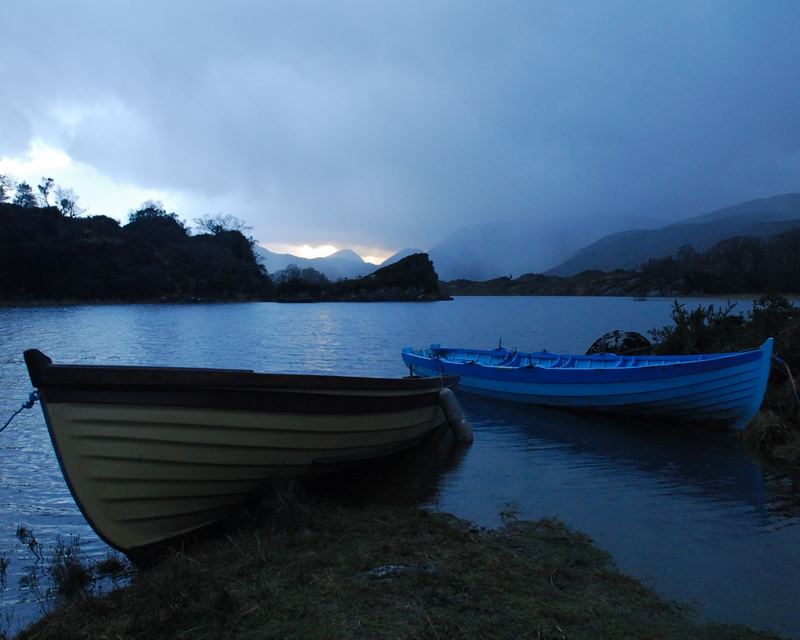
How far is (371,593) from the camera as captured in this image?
4555 millimetres

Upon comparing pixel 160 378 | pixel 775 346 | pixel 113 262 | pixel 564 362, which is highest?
pixel 113 262

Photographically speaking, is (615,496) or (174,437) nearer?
(174,437)

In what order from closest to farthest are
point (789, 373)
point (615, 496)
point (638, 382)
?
1. point (615, 496)
2. point (789, 373)
3. point (638, 382)

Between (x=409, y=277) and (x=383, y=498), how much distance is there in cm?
15461

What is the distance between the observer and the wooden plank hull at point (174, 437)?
540cm

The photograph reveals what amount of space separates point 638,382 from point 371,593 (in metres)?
11.6

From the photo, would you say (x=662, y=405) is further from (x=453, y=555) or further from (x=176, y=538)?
(x=176, y=538)

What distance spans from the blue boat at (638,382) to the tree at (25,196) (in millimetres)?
130716

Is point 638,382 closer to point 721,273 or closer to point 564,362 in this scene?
point 564,362

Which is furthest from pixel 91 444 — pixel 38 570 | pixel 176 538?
pixel 38 570

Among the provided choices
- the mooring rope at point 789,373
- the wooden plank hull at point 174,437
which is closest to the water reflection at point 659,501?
the mooring rope at point 789,373

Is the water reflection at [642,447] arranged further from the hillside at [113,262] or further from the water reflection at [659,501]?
the hillside at [113,262]

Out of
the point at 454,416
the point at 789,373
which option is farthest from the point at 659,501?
the point at 789,373

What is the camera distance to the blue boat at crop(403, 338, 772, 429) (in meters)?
12.4
